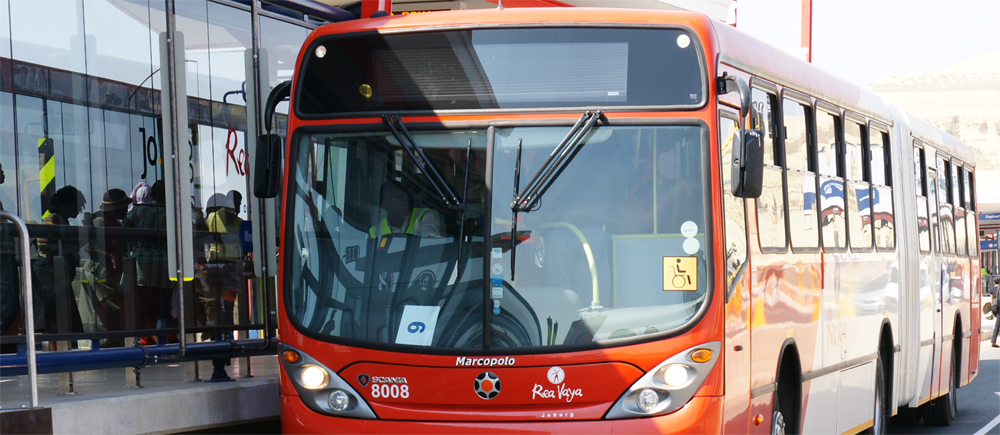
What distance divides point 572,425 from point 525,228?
1.06 metres

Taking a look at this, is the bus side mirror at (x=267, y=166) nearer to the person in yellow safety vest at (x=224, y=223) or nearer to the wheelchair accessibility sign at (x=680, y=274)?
the person in yellow safety vest at (x=224, y=223)

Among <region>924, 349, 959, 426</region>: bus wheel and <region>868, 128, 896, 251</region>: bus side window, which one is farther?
<region>924, 349, 959, 426</region>: bus wheel

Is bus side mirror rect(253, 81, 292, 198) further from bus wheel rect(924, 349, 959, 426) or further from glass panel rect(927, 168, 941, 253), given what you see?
bus wheel rect(924, 349, 959, 426)

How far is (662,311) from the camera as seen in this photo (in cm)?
629

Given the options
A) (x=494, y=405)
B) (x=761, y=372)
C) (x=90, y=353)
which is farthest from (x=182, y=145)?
(x=761, y=372)

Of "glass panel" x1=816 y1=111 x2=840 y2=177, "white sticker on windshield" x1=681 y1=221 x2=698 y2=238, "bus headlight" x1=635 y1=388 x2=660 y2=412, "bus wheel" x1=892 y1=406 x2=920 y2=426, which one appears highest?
"glass panel" x1=816 y1=111 x2=840 y2=177

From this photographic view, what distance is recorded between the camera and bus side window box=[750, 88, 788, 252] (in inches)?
286

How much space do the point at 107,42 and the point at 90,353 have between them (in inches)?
81.5

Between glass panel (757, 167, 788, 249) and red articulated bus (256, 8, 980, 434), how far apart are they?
0.19 ft

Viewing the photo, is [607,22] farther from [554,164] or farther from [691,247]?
[691,247]

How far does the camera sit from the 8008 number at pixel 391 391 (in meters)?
6.43

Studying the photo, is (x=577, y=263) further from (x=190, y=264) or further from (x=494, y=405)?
(x=190, y=264)

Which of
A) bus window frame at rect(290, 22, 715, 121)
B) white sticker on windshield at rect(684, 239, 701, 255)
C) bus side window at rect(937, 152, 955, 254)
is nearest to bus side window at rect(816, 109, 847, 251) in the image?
bus window frame at rect(290, 22, 715, 121)

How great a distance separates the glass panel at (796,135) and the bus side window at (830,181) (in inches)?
11.2
